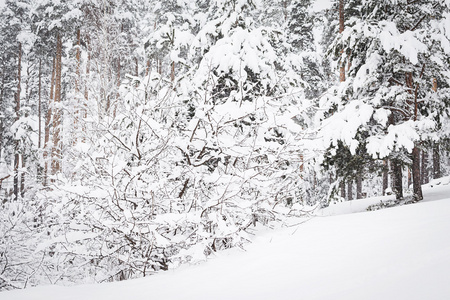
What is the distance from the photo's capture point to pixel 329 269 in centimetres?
174

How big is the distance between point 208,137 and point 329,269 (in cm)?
208

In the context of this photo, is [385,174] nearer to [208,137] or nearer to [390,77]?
[390,77]

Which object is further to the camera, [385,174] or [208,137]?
[385,174]

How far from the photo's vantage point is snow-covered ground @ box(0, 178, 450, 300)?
1.42 meters

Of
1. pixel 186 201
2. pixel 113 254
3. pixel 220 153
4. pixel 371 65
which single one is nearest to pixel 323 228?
pixel 220 153

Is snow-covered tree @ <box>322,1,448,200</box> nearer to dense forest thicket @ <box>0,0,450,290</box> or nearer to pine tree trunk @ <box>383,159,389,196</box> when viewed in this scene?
dense forest thicket @ <box>0,0,450,290</box>

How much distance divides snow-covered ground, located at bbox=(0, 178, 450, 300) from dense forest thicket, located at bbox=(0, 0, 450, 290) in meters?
0.39

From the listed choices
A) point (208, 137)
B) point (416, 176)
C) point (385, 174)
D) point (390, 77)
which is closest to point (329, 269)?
point (208, 137)

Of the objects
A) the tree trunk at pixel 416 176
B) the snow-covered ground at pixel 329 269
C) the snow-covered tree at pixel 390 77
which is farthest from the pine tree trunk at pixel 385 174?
the snow-covered ground at pixel 329 269

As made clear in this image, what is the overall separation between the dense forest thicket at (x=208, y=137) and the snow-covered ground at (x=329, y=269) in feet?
1.30

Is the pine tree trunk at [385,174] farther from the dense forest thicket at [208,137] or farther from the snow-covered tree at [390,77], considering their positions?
the snow-covered tree at [390,77]

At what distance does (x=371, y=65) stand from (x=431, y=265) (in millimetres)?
6795

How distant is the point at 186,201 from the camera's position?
3514 millimetres

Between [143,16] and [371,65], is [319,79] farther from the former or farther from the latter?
[143,16]
